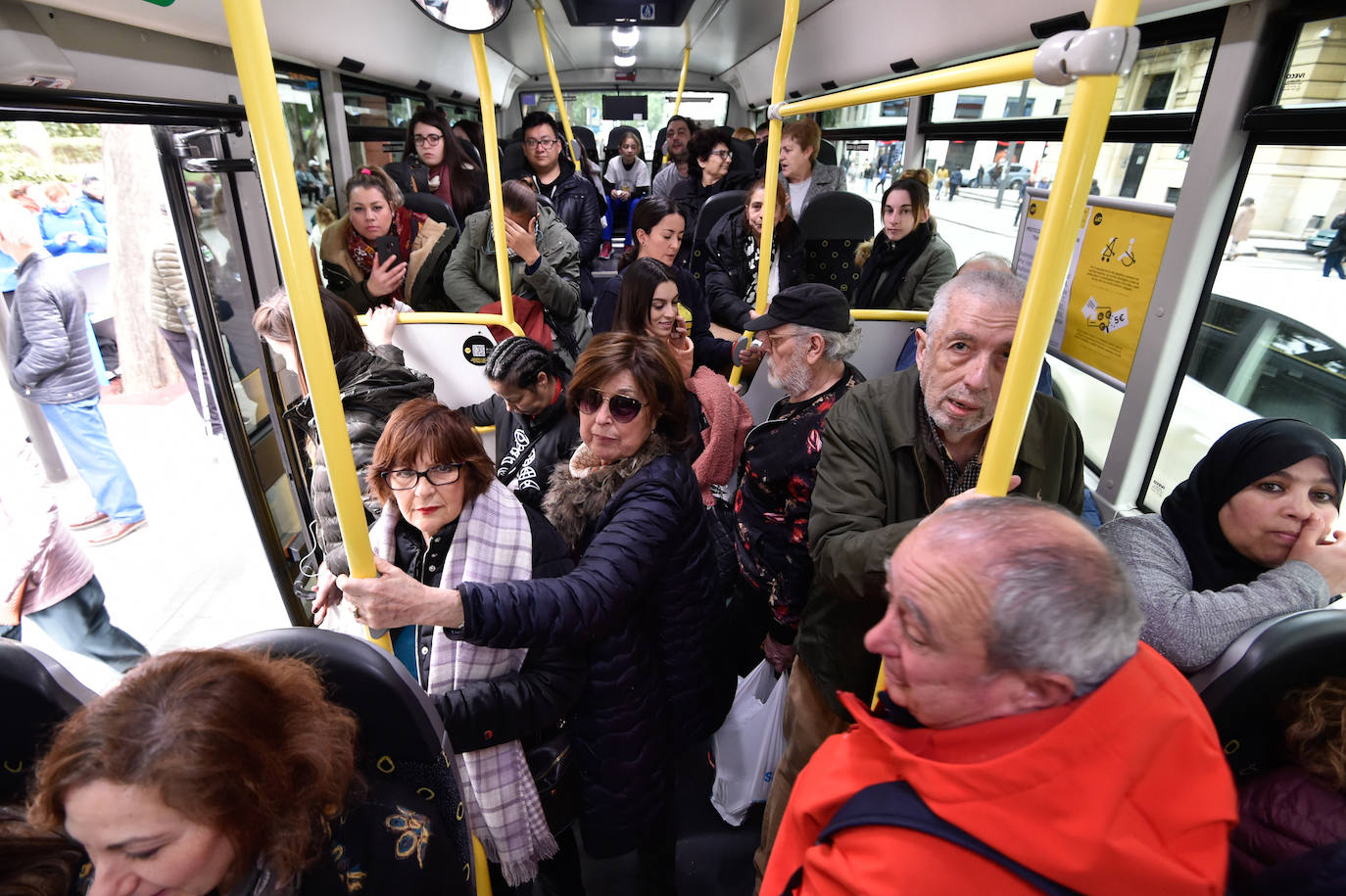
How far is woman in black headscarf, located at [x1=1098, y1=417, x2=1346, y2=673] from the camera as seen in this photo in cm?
119

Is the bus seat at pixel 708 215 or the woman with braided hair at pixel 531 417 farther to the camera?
the bus seat at pixel 708 215

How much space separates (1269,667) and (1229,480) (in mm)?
384

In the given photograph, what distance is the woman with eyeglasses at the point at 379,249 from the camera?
123 inches

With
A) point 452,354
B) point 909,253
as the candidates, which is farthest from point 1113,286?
point 452,354

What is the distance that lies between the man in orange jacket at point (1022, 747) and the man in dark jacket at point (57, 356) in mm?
4367

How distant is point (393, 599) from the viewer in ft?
3.39

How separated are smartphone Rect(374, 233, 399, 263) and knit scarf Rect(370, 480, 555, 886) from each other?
6.89 feet

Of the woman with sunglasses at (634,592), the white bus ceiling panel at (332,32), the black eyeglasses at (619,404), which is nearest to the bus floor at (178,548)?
the white bus ceiling panel at (332,32)

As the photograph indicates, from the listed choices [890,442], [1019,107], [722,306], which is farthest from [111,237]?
[1019,107]

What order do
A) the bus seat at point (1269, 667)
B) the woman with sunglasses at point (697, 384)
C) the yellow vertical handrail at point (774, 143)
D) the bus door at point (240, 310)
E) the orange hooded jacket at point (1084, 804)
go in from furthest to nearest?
the woman with sunglasses at point (697, 384) < the bus door at point (240, 310) < the yellow vertical handrail at point (774, 143) < the bus seat at point (1269, 667) < the orange hooded jacket at point (1084, 804)

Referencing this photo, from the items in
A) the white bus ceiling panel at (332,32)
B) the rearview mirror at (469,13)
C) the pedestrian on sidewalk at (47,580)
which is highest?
the white bus ceiling panel at (332,32)

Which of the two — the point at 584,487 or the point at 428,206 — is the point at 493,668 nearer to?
the point at 584,487

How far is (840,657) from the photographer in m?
1.57

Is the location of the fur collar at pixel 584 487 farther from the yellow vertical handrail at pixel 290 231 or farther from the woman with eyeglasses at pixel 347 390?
the yellow vertical handrail at pixel 290 231
